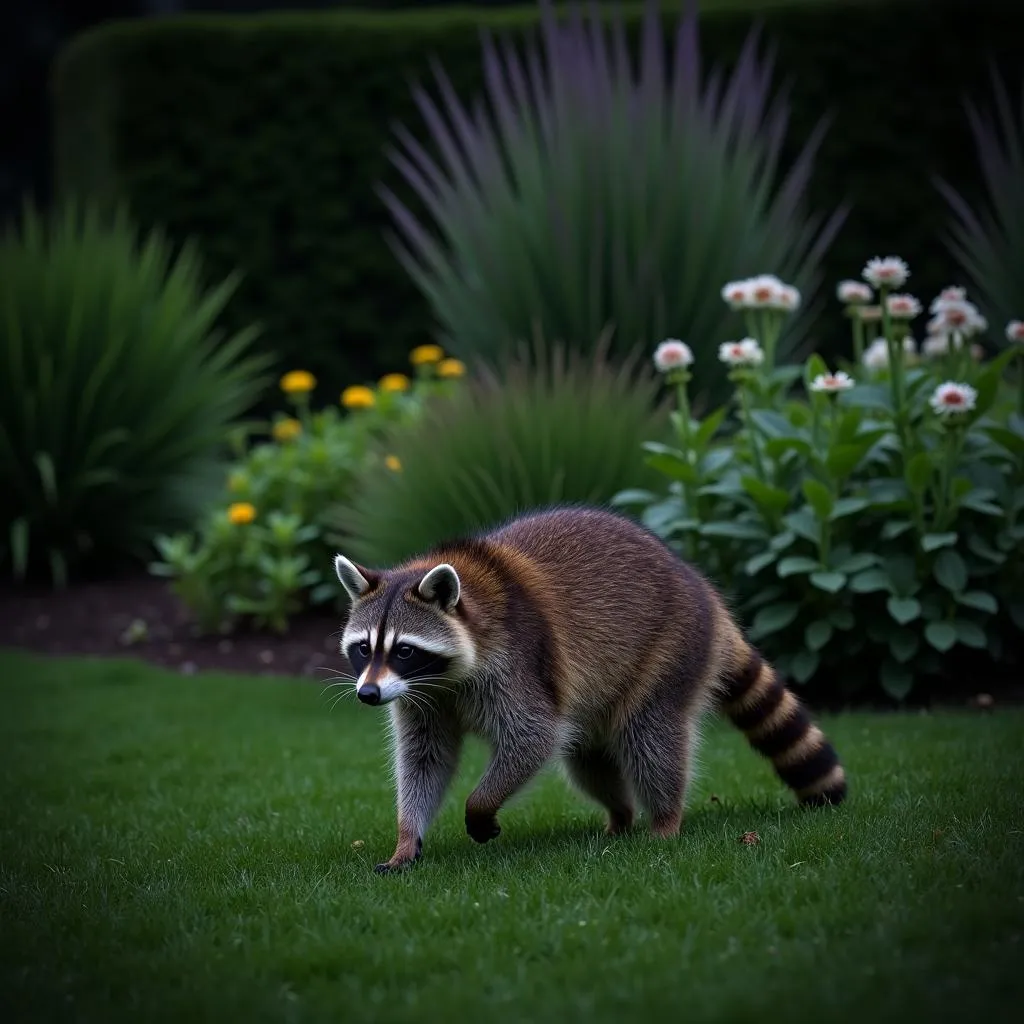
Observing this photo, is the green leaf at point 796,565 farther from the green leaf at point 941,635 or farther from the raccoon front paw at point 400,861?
the raccoon front paw at point 400,861

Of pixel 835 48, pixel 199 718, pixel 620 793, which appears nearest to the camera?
pixel 620 793

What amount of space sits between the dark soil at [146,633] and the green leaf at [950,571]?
3358 mm

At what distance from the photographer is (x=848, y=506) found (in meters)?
6.54

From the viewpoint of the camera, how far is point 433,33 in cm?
1310

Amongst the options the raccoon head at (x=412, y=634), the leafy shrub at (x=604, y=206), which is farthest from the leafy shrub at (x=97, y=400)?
the raccoon head at (x=412, y=634)

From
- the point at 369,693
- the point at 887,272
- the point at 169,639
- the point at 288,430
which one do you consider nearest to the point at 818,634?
the point at 887,272

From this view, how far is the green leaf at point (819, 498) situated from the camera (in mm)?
6445

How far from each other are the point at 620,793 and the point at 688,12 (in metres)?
5.89

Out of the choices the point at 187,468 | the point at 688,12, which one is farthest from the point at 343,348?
the point at 688,12

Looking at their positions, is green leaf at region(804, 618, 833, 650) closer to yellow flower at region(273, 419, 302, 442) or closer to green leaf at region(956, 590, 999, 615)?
green leaf at region(956, 590, 999, 615)

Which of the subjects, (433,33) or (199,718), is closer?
(199,718)

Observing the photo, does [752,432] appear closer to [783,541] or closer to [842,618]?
[783,541]

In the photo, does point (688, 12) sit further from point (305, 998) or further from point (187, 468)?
point (305, 998)

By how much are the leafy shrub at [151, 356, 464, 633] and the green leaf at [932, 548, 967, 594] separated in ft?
10.9
